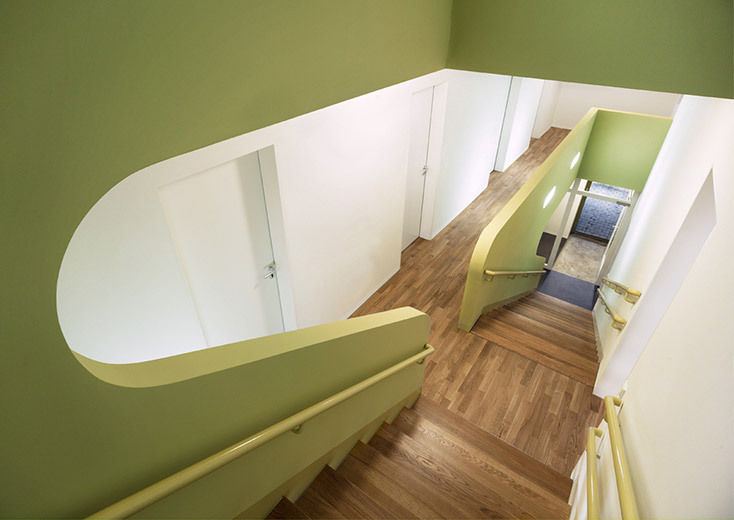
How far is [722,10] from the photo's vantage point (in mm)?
2258

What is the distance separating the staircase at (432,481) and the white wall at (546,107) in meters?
11.6

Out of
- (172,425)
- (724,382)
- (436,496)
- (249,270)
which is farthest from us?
(249,270)

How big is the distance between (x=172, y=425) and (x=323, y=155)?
108 inches

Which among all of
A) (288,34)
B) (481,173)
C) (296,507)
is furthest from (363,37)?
(481,173)

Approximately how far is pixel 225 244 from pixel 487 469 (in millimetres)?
2568

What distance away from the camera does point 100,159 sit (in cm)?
114

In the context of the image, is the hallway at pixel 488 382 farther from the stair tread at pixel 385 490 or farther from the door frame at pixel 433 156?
the stair tread at pixel 385 490

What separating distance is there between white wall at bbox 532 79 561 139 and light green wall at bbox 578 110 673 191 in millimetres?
3959

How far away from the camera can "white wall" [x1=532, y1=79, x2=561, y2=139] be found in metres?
12.1

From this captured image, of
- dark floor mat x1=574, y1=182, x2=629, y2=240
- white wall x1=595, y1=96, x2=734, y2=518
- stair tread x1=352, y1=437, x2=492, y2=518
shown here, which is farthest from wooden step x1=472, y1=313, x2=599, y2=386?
dark floor mat x1=574, y1=182, x2=629, y2=240

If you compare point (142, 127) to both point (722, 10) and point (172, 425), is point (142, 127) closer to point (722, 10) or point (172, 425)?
point (172, 425)

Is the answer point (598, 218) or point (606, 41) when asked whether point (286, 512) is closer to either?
point (606, 41)

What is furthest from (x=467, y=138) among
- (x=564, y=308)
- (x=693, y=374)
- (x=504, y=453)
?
(x=693, y=374)

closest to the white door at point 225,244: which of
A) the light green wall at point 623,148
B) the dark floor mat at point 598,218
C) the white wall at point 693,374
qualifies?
the white wall at point 693,374
